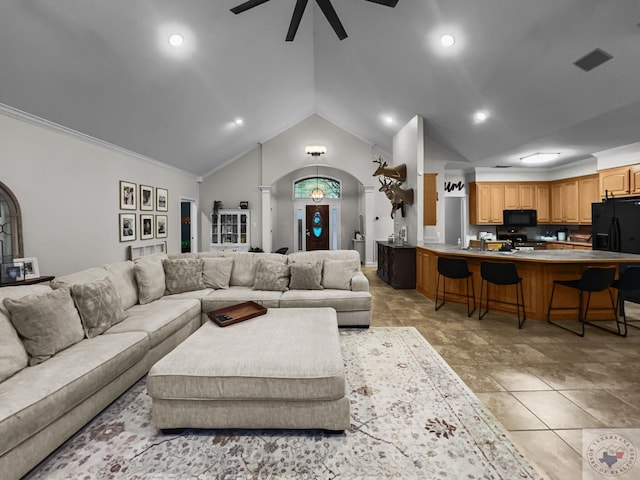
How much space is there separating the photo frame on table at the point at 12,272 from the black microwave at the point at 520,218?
27.8ft

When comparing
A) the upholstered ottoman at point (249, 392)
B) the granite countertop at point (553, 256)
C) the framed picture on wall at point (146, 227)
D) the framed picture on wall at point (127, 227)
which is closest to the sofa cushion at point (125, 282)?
the upholstered ottoman at point (249, 392)

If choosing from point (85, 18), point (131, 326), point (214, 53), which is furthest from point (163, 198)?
point (131, 326)

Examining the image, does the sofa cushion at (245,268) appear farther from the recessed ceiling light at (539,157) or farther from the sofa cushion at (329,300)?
the recessed ceiling light at (539,157)

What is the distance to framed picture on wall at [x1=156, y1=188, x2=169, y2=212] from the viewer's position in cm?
644

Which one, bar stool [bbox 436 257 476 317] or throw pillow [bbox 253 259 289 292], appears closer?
throw pillow [bbox 253 259 289 292]

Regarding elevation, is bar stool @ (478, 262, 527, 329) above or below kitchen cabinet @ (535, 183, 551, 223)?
below

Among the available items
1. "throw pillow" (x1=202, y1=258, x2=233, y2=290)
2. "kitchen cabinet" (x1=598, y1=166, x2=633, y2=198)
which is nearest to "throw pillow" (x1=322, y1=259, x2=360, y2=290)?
"throw pillow" (x1=202, y1=258, x2=233, y2=290)

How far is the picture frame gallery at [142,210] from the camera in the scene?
5305 millimetres

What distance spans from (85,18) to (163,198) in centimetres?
408

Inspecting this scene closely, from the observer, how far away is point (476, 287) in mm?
4375

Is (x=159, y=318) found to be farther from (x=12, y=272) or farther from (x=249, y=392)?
(x=12, y=272)

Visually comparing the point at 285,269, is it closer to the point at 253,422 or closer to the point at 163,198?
the point at 253,422

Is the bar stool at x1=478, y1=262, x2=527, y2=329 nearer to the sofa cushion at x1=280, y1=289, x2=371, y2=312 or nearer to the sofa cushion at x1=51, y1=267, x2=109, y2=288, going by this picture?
the sofa cushion at x1=280, y1=289, x2=371, y2=312

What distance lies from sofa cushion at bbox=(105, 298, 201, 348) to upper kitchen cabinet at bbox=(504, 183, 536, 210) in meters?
7.08
